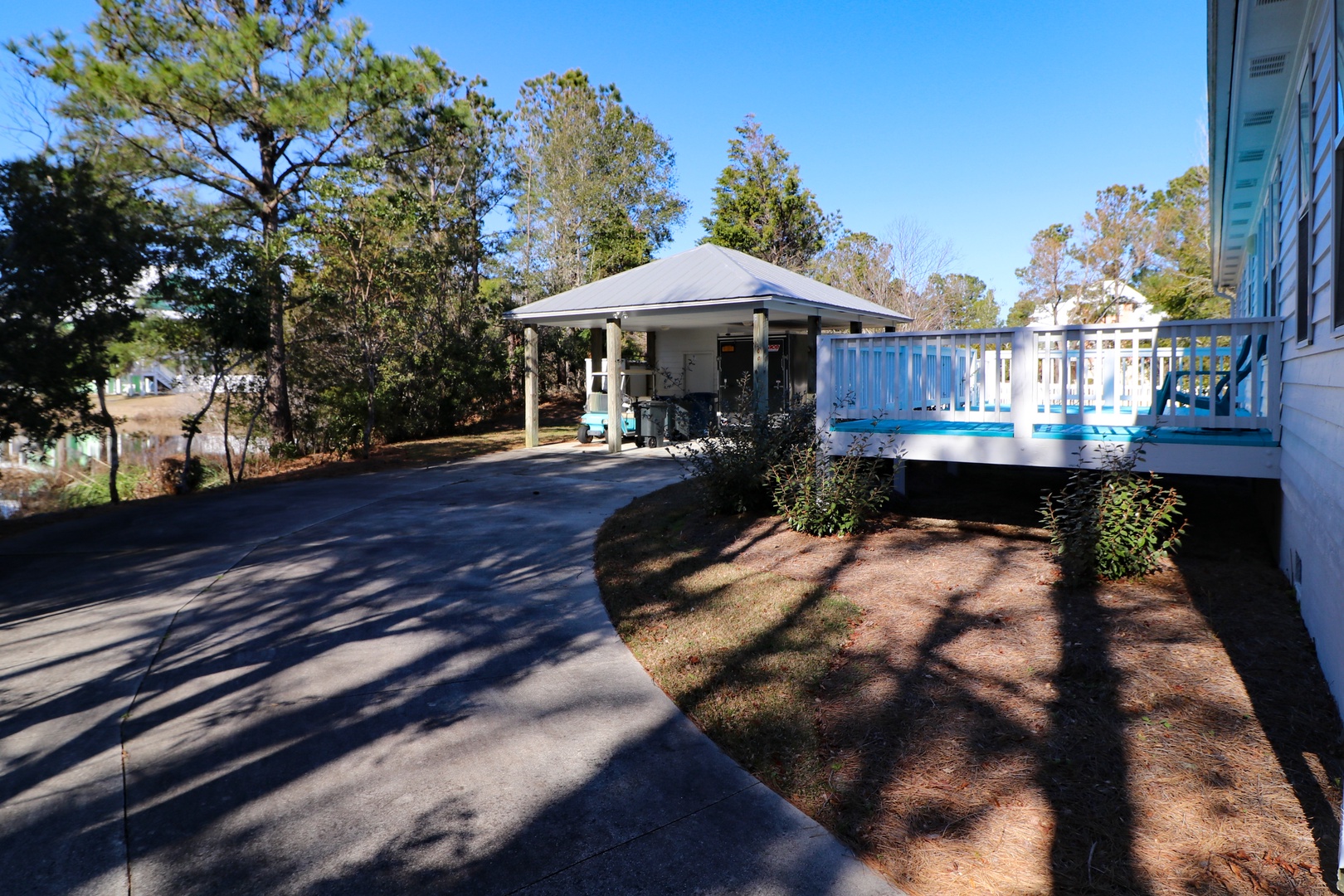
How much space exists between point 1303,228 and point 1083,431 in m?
2.13

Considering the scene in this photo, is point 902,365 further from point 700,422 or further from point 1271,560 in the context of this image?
point 700,422

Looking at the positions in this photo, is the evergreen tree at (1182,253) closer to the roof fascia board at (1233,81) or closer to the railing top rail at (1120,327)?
the roof fascia board at (1233,81)

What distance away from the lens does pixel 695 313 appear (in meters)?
14.9

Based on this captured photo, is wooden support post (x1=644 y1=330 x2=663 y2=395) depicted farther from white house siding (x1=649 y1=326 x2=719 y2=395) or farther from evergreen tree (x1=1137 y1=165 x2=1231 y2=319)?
evergreen tree (x1=1137 y1=165 x2=1231 y2=319)

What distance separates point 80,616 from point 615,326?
35.6ft

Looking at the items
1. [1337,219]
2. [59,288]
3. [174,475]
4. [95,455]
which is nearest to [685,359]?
[174,475]

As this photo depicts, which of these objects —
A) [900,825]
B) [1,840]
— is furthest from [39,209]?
[900,825]

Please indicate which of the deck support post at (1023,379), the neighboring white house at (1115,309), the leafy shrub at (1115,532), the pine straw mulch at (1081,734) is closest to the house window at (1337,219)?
the pine straw mulch at (1081,734)

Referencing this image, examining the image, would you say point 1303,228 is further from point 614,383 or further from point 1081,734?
point 614,383

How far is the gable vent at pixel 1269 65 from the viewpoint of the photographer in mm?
5734

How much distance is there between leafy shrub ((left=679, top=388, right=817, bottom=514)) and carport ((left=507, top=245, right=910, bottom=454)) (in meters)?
2.65

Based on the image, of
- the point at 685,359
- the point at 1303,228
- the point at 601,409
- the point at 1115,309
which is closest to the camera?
the point at 1303,228

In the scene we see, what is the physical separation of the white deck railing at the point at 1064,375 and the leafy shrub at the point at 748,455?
0.62 meters

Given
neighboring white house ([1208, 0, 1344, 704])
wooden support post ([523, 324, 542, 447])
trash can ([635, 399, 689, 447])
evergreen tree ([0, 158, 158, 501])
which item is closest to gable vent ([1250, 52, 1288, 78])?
neighboring white house ([1208, 0, 1344, 704])
